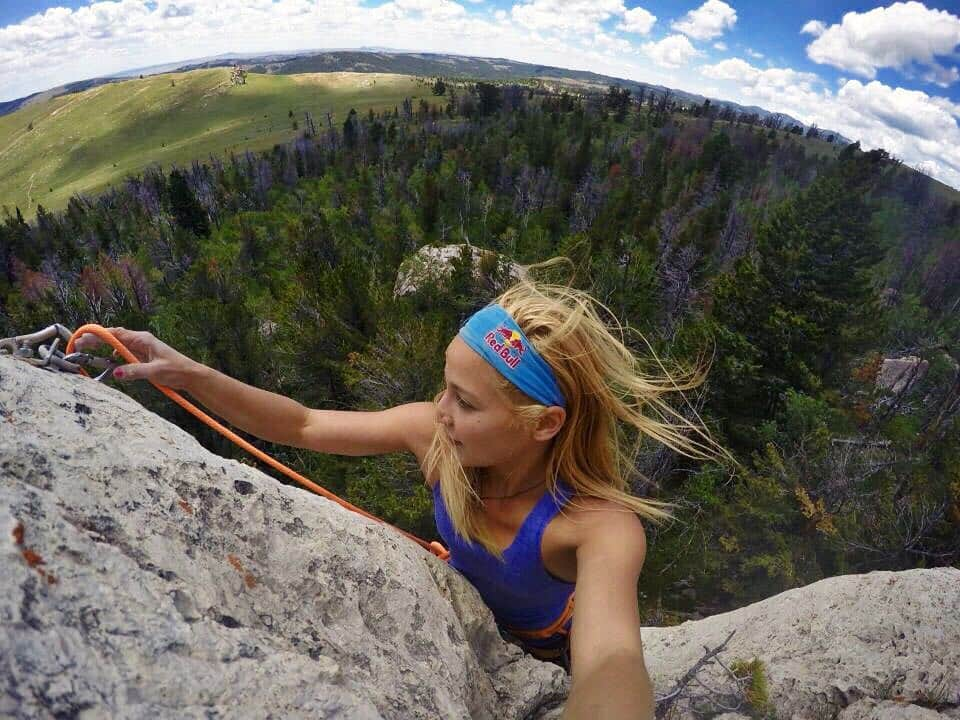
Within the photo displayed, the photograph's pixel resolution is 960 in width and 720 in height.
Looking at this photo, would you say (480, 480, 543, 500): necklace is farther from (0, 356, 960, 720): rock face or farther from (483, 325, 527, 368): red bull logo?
(483, 325, 527, 368): red bull logo

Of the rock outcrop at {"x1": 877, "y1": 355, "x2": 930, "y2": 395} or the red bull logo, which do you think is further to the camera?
the rock outcrop at {"x1": 877, "y1": 355, "x2": 930, "y2": 395}

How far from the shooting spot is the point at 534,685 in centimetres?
198

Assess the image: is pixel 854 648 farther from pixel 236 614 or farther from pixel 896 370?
pixel 896 370

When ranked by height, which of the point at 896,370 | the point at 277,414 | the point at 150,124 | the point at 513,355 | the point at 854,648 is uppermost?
the point at 513,355

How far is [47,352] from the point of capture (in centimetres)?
171

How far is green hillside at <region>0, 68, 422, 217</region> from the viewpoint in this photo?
133m

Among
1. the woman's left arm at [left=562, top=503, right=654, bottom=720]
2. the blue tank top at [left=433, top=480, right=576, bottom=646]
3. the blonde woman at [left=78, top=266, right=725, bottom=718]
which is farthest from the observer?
the blue tank top at [left=433, top=480, right=576, bottom=646]

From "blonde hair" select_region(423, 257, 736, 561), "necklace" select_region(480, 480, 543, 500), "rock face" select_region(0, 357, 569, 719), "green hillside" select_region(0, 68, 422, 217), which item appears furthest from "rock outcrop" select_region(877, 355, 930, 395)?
"green hillside" select_region(0, 68, 422, 217)

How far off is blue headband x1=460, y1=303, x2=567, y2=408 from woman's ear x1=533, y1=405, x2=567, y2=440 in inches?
1.6

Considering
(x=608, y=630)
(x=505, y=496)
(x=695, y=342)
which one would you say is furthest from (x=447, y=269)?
(x=608, y=630)

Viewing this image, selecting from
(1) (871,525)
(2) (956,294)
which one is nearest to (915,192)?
(2) (956,294)

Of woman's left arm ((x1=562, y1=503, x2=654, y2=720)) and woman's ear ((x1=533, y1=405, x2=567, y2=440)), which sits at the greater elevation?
woman's ear ((x1=533, y1=405, x2=567, y2=440))

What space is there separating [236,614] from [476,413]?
34.8 inches

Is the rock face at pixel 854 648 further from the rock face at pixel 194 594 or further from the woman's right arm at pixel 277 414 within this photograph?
the woman's right arm at pixel 277 414
